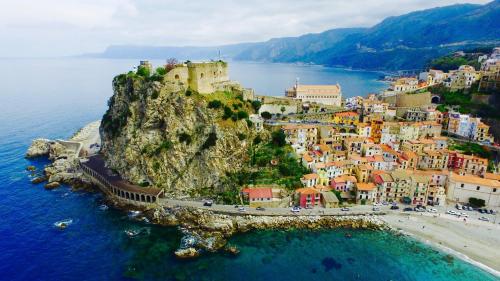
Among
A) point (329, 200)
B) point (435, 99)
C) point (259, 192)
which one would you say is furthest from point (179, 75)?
point (435, 99)

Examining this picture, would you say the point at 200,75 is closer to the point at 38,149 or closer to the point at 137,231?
the point at 137,231

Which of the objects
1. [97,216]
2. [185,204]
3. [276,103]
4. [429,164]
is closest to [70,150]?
[97,216]

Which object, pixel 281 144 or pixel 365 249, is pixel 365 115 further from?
pixel 365 249

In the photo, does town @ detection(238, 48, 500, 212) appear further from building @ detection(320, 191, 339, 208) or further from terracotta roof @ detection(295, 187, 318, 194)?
building @ detection(320, 191, 339, 208)

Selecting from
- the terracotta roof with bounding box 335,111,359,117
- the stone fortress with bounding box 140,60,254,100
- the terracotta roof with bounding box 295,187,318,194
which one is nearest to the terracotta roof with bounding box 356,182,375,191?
the terracotta roof with bounding box 295,187,318,194

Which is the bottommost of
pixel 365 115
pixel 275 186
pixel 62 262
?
pixel 62 262

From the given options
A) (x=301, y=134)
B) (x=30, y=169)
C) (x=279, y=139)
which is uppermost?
(x=301, y=134)
